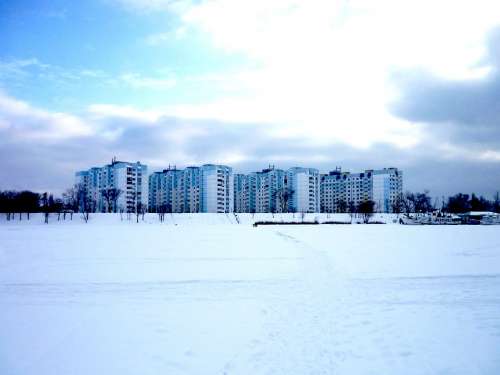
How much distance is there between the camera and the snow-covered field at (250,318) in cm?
536

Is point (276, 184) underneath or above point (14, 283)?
above

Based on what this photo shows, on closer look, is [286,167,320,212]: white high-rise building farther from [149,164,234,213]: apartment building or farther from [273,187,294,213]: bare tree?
[149,164,234,213]: apartment building

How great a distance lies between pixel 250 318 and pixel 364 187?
413 ft

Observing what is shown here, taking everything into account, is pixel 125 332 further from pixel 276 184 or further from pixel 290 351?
pixel 276 184

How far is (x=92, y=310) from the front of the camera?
26.5 feet

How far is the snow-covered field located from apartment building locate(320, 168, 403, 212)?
10511 cm

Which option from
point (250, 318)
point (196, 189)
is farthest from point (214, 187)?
point (250, 318)

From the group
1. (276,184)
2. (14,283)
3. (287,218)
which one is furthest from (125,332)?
(276,184)

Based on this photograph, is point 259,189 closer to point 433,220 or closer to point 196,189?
point 196,189

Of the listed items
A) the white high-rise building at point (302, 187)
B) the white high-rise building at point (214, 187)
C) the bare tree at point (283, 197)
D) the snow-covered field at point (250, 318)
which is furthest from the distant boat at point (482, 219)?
the white high-rise building at point (214, 187)

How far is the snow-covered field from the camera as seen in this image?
17.6ft

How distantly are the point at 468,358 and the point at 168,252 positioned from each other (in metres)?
14.6

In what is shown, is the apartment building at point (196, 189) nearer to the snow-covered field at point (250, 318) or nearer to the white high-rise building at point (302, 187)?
the white high-rise building at point (302, 187)

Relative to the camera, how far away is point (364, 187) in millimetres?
127562
